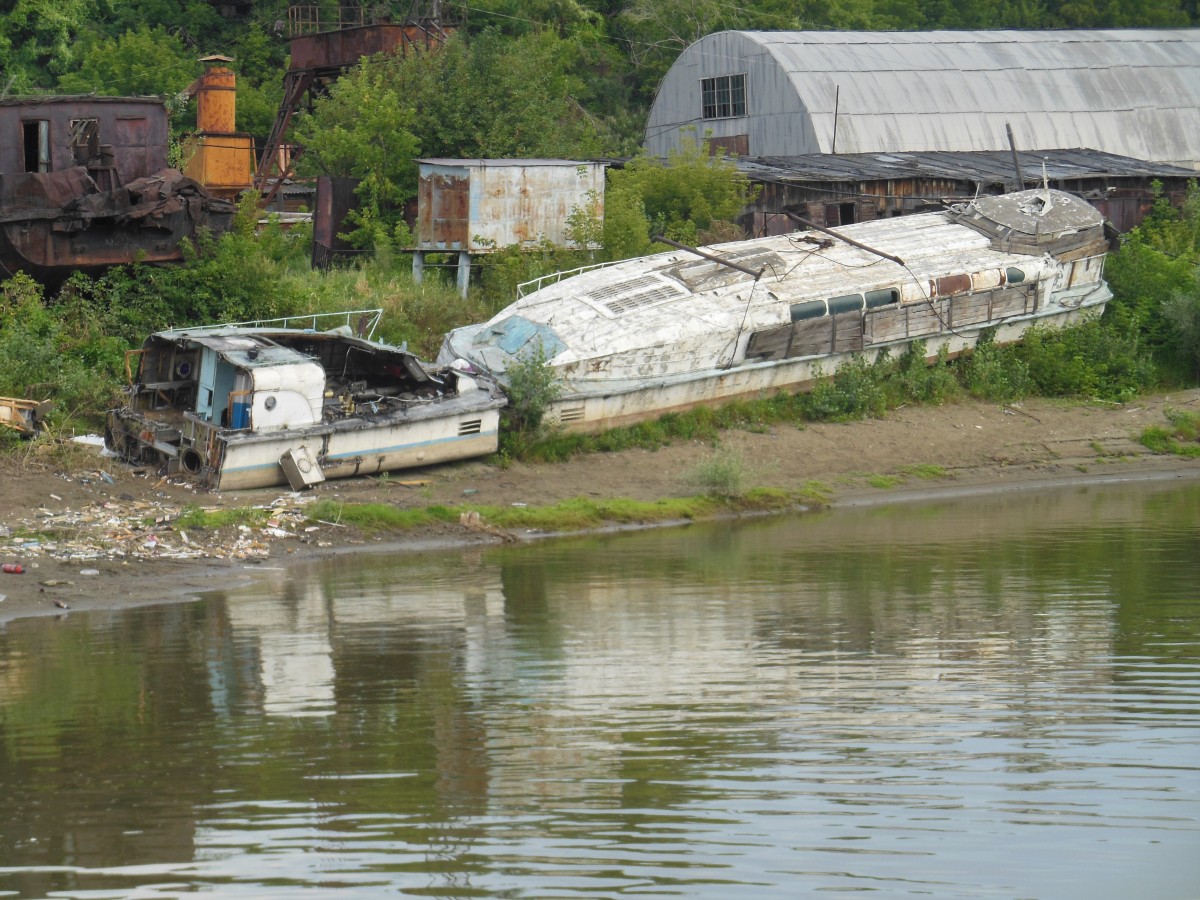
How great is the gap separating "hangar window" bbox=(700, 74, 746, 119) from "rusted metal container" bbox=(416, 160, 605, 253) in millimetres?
11406

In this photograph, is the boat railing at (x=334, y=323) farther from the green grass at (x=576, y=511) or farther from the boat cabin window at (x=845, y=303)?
the boat cabin window at (x=845, y=303)

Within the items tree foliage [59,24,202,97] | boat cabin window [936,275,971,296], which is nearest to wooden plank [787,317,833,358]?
boat cabin window [936,275,971,296]

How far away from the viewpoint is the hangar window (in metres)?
45.2

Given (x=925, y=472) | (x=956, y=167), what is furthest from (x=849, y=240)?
(x=956, y=167)

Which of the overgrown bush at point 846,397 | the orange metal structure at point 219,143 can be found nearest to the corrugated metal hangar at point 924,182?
the overgrown bush at point 846,397

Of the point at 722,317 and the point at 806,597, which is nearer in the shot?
the point at 806,597

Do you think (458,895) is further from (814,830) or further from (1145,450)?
(1145,450)

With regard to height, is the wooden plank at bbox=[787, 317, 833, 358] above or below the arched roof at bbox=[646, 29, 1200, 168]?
below

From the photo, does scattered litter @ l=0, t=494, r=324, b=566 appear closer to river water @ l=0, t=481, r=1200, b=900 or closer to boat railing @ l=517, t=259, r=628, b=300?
river water @ l=0, t=481, r=1200, b=900

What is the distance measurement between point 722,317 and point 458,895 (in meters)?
19.9

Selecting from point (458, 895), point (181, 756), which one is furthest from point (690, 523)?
point (458, 895)

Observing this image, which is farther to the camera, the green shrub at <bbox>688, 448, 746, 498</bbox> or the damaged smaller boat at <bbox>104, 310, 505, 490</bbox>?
the green shrub at <bbox>688, 448, 746, 498</bbox>

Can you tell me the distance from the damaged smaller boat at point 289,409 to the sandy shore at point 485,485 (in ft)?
1.26

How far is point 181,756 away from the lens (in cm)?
1345
